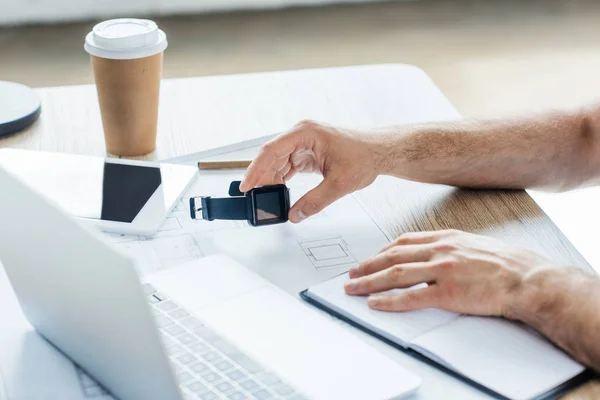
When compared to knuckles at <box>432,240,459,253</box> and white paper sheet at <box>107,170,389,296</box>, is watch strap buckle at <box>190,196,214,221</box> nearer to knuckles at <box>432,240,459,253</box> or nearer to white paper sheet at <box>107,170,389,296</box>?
white paper sheet at <box>107,170,389,296</box>

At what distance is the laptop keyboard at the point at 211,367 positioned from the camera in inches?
32.1

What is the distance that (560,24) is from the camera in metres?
3.91

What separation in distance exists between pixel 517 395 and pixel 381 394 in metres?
0.13

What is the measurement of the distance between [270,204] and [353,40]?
8.55ft

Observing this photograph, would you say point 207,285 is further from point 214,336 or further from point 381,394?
point 381,394

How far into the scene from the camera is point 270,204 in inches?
45.2

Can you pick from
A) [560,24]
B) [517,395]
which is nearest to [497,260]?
[517,395]

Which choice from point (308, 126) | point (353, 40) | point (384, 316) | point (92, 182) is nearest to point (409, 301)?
point (384, 316)

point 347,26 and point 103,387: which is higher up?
point 103,387

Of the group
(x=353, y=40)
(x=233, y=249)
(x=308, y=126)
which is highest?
(x=308, y=126)

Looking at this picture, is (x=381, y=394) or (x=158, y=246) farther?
(x=158, y=246)

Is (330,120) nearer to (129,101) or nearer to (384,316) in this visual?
(129,101)

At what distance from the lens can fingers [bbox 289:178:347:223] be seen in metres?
1.16

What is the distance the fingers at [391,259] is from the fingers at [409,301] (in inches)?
2.4
